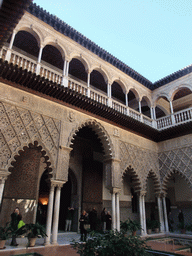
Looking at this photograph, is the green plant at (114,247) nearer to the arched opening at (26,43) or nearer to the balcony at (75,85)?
the balcony at (75,85)

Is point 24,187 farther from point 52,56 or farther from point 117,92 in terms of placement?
point 117,92

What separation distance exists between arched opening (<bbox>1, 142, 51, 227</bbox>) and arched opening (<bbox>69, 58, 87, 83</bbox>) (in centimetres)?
459

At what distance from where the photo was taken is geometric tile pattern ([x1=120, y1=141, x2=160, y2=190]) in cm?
923

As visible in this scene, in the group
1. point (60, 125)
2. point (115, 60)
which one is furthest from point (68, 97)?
point (115, 60)

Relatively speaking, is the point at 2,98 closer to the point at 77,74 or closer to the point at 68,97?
the point at 68,97

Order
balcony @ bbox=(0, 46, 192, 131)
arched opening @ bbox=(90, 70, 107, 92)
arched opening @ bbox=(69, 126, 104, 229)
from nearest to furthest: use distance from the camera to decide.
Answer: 1. balcony @ bbox=(0, 46, 192, 131)
2. arched opening @ bbox=(69, 126, 104, 229)
3. arched opening @ bbox=(90, 70, 107, 92)

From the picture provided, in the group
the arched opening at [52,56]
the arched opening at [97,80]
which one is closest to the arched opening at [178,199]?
the arched opening at [97,80]

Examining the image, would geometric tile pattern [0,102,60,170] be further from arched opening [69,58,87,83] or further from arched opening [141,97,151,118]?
arched opening [141,97,151,118]

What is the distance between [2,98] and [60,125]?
203 cm

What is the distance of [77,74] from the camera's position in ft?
35.4

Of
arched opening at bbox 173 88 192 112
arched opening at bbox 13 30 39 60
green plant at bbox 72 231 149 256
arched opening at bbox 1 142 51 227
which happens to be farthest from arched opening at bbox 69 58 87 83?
green plant at bbox 72 231 149 256

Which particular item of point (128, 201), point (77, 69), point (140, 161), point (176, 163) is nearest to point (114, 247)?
point (140, 161)

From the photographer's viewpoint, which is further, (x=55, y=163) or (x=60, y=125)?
(x=60, y=125)

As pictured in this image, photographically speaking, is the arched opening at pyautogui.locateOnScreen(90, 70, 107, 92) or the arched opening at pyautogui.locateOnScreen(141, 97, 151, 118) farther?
the arched opening at pyautogui.locateOnScreen(141, 97, 151, 118)
